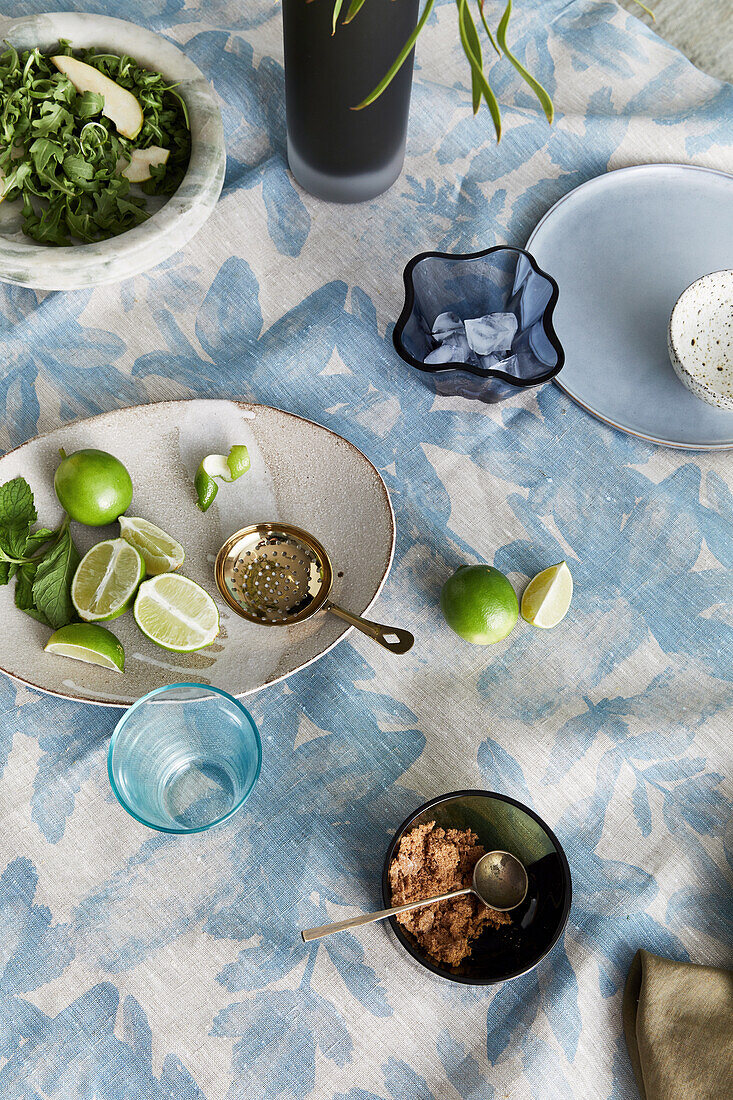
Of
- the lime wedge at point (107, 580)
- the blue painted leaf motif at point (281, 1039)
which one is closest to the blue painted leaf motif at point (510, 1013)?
the blue painted leaf motif at point (281, 1039)

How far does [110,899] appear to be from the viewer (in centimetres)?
70

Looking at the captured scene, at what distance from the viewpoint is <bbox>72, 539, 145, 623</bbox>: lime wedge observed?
735mm

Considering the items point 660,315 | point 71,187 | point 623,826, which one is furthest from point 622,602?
point 71,187

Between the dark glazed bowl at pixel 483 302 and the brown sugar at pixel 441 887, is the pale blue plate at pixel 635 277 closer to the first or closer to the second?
the dark glazed bowl at pixel 483 302

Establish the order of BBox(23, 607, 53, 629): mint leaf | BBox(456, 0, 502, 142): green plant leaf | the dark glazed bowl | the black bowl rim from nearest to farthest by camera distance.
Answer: BBox(456, 0, 502, 142): green plant leaf → the black bowl rim → BBox(23, 607, 53, 629): mint leaf → the dark glazed bowl

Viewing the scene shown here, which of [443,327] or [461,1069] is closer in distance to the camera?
[461,1069]

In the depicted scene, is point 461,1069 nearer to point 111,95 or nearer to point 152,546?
point 152,546

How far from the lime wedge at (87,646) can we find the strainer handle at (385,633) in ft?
0.67

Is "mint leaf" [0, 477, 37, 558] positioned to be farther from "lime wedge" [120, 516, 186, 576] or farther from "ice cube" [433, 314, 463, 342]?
"ice cube" [433, 314, 463, 342]

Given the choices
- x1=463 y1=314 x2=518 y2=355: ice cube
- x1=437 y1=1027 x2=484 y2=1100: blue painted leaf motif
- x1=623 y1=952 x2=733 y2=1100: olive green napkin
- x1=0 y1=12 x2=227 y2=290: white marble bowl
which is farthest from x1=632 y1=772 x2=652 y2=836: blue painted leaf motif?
x1=0 y1=12 x2=227 y2=290: white marble bowl

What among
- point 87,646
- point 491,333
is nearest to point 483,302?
point 491,333

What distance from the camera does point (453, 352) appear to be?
854 millimetres

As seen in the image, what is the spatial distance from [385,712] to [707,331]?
1.79ft

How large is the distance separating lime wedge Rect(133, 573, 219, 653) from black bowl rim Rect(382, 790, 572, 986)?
24 cm
